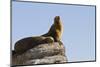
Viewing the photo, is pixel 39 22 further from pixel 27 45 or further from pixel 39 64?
pixel 39 64

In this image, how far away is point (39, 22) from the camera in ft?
9.98

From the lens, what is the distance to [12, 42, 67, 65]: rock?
115 inches

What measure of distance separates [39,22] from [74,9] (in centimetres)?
52

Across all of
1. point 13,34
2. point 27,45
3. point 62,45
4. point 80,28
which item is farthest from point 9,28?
point 80,28

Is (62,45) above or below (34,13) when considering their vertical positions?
below

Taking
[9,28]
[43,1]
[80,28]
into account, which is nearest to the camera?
[9,28]

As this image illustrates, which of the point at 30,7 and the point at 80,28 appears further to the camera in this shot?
the point at 80,28

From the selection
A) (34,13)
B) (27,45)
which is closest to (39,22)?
(34,13)

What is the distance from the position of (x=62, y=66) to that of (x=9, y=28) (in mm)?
830

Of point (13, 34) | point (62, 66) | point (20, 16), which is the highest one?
point (20, 16)

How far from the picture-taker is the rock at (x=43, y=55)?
9.62ft

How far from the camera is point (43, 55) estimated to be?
3.02 m

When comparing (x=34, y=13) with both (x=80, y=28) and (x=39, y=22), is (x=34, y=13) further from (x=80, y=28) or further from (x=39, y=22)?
(x=80, y=28)

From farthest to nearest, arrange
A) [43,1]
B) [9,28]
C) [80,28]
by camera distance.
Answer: [80,28]
[43,1]
[9,28]
